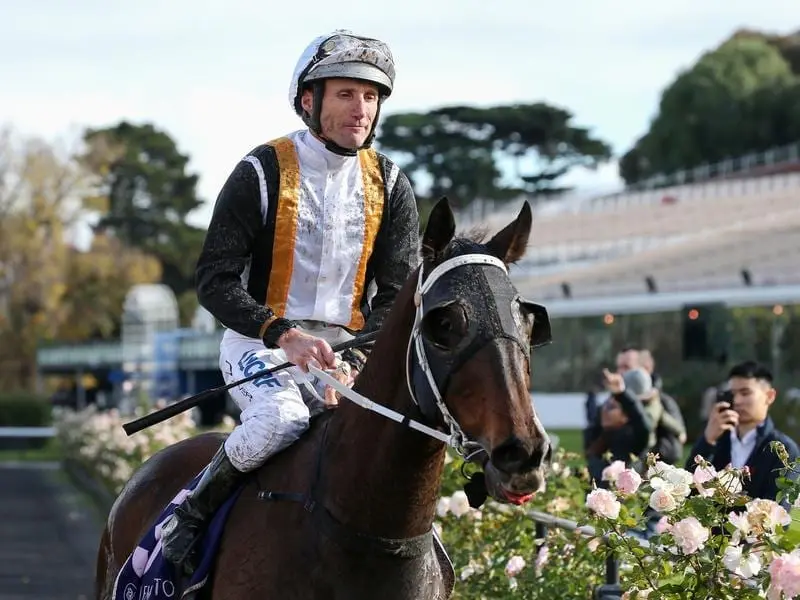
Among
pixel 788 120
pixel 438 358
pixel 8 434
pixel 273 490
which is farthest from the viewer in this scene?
pixel 788 120

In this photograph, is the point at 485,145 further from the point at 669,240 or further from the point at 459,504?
the point at 459,504

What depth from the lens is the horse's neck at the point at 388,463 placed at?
4.21 metres

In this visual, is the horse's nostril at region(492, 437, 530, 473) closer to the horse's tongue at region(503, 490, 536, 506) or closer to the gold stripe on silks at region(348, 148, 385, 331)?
the horse's tongue at region(503, 490, 536, 506)

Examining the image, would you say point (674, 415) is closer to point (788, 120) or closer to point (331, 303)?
point (331, 303)

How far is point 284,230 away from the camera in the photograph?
4.98 metres

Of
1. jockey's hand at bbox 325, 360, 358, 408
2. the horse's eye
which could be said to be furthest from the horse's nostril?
jockey's hand at bbox 325, 360, 358, 408

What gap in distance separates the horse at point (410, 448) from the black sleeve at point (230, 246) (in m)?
0.46

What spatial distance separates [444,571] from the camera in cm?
473

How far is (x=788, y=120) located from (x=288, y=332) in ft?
261

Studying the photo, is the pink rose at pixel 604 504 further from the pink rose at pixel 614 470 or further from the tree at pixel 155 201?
the tree at pixel 155 201

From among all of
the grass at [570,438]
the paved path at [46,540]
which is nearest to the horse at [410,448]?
the paved path at [46,540]

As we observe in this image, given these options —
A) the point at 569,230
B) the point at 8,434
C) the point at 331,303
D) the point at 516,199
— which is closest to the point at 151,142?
the point at 516,199

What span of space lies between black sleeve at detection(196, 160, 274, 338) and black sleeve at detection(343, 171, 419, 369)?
1.42 ft

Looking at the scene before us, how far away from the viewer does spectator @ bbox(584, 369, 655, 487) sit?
34.1 ft
